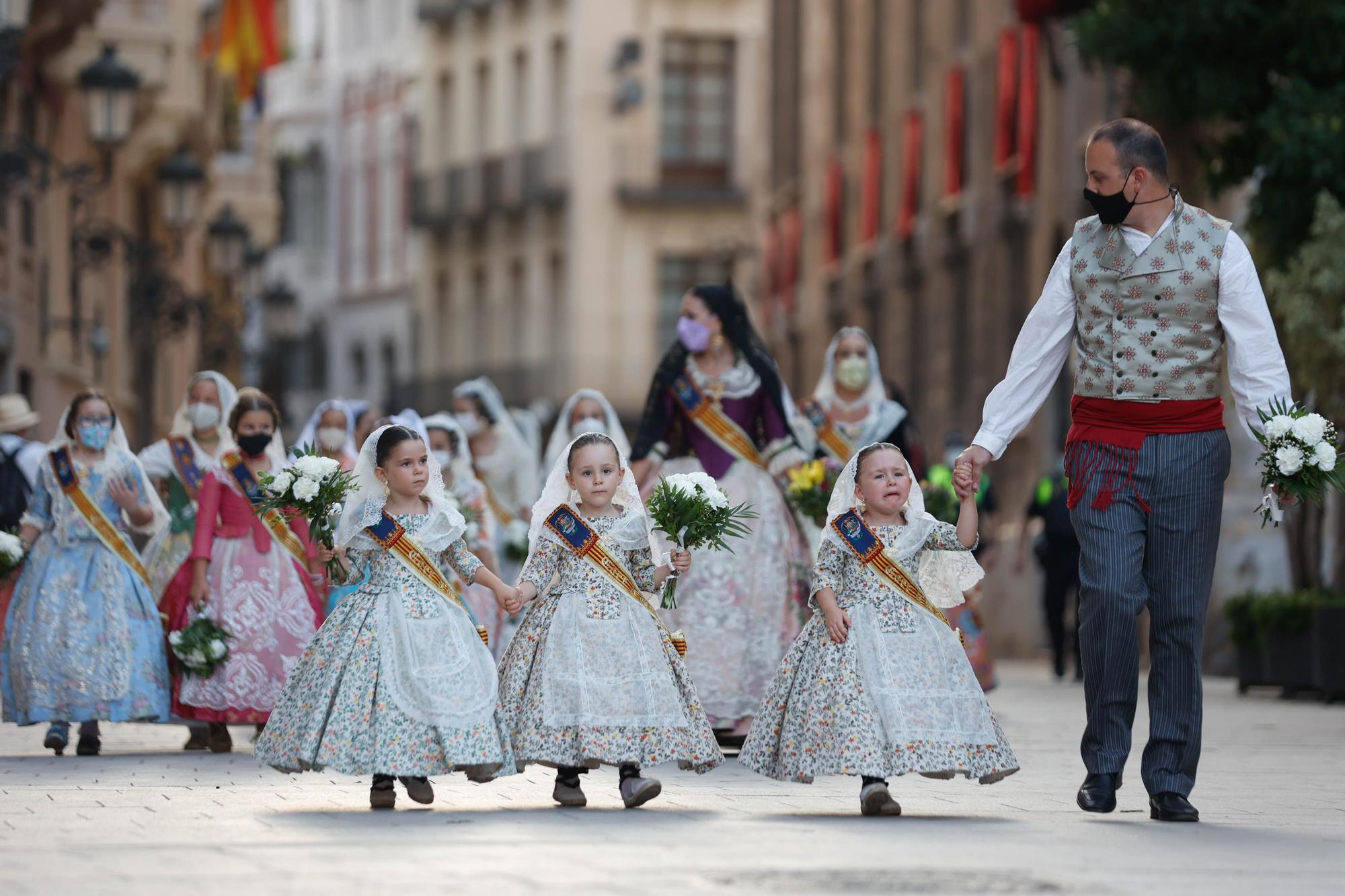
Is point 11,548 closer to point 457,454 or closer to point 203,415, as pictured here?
point 203,415

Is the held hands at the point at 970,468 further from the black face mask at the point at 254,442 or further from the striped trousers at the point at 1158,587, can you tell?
the black face mask at the point at 254,442

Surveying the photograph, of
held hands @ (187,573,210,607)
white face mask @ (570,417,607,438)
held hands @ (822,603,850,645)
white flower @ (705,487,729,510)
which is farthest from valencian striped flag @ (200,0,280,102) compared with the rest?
held hands @ (822,603,850,645)

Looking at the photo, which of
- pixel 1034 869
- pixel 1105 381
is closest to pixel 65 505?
pixel 1105 381

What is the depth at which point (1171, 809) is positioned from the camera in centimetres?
923

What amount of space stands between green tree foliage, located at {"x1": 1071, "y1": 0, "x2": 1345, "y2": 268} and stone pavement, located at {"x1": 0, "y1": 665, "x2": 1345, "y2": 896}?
6.79 meters

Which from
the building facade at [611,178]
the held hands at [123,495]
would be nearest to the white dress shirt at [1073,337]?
the held hands at [123,495]

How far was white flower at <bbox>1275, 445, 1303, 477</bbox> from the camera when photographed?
30.2 feet

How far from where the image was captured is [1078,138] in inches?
1138

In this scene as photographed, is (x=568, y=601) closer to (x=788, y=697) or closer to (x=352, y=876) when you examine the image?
(x=788, y=697)

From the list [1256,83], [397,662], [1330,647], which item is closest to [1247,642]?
[1330,647]

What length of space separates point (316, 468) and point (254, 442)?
11.8 ft

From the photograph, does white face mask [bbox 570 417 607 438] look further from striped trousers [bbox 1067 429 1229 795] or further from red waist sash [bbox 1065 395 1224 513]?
striped trousers [bbox 1067 429 1229 795]

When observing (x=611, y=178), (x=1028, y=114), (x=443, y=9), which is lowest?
(x=1028, y=114)

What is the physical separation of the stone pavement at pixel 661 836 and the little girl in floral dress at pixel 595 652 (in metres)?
0.20
